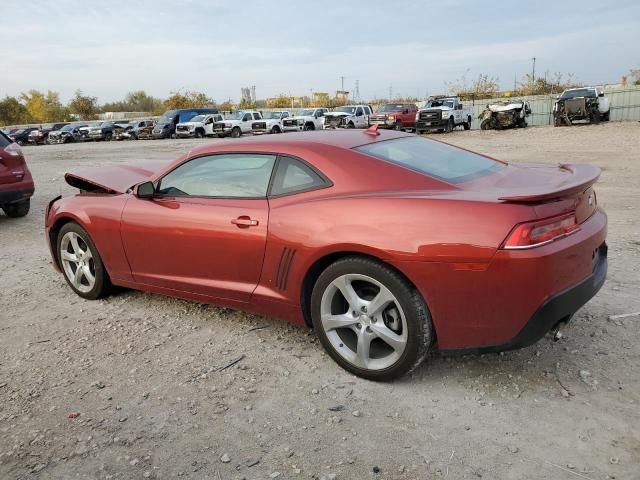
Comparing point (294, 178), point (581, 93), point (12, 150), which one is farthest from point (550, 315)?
point (581, 93)

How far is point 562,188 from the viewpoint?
2727mm

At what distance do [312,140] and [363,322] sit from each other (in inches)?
48.6

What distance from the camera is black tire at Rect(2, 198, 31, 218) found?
8453 millimetres

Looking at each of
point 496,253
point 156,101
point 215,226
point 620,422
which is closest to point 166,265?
point 215,226

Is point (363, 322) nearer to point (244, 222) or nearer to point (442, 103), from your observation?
point (244, 222)

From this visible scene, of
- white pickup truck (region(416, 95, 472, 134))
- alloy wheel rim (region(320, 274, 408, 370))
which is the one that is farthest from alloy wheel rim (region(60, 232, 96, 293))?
white pickup truck (region(416, 95, 472, 134))

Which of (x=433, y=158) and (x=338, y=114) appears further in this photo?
(x=338, y=114)

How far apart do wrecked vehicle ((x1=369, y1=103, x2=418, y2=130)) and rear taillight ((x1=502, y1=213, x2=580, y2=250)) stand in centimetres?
2664

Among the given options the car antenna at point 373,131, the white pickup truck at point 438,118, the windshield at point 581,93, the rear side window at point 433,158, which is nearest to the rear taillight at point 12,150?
the car antenna at point 373,131

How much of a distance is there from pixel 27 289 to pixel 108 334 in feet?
5.30

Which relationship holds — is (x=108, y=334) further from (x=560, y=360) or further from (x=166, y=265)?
(x=560, y=360)

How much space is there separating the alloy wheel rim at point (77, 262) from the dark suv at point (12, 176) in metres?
3.91

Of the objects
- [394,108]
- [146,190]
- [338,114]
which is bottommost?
[338,114]

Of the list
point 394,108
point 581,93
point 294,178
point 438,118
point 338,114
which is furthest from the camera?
point 338,114
